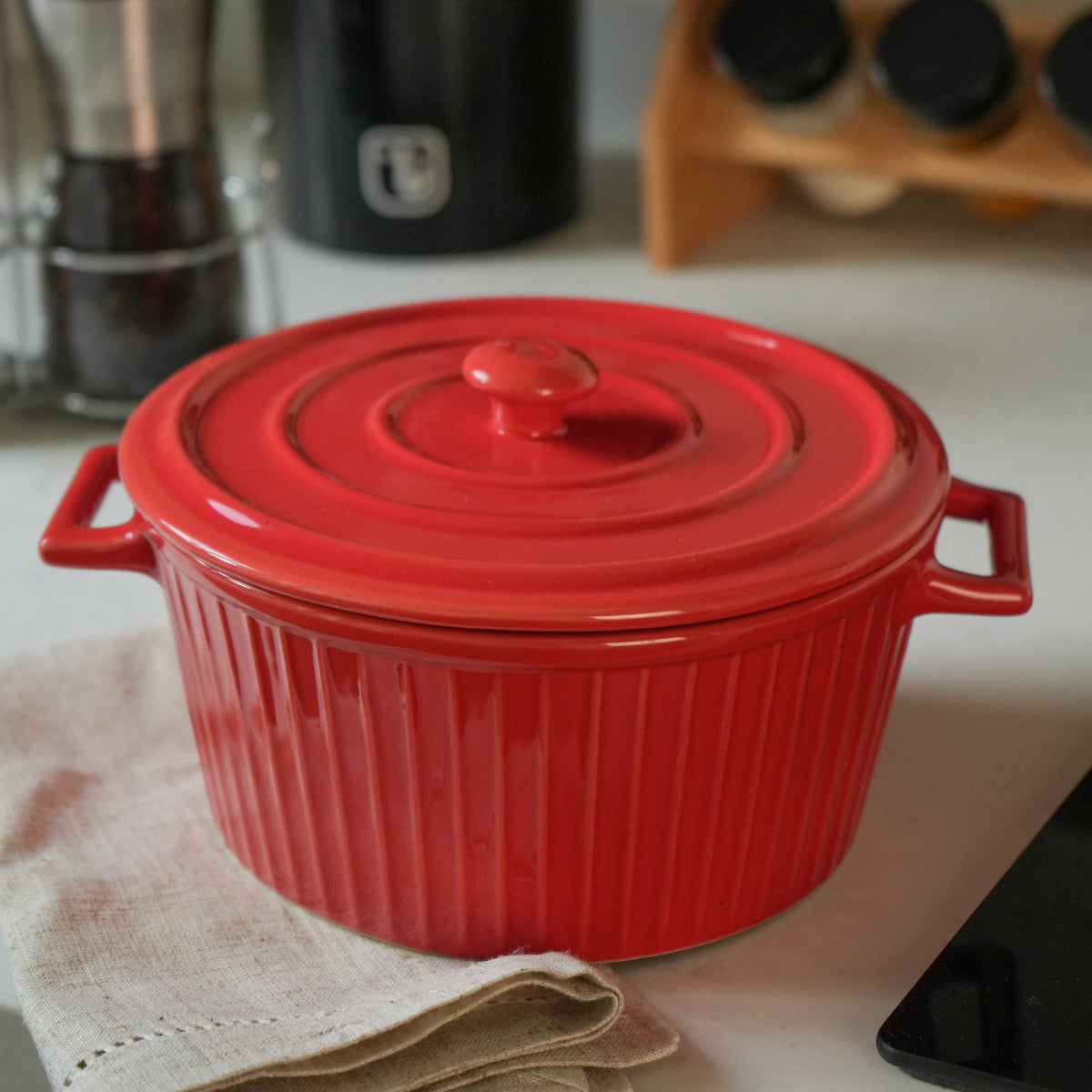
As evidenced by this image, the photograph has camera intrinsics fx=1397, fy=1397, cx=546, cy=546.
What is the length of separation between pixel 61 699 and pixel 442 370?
0.79ft

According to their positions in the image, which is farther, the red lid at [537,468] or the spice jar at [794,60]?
the spice jar at [794,60]

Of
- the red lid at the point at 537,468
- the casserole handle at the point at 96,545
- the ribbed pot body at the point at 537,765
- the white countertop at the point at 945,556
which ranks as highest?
the red lid at the point at 537,468

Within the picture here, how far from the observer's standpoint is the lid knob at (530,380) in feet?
1.57

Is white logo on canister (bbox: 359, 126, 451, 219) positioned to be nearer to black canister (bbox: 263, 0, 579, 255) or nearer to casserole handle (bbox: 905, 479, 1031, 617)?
black canister (bbox: 263, 0, 579, 255)

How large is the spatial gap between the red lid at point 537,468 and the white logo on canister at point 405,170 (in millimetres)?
500

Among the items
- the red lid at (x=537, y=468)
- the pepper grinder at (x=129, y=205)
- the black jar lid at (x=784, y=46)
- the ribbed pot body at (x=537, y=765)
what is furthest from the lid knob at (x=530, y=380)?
the black jar lid at (x=784, y=46)

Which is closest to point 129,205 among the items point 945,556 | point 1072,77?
point 945,556

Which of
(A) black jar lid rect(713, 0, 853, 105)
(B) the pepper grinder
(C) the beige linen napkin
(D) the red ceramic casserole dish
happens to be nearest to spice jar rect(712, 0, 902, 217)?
(A) black jar lid rect(713, 0, 853, 105)

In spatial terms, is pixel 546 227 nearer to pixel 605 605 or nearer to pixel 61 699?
pixel 61 699

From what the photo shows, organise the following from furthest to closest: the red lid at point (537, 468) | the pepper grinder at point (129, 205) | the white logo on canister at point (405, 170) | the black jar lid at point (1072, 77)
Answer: the white logo on canister at point (405, 170)
the black jar lid at point (1072, 77)
the pepper grinder at point (129, 205)
the red lid at point (537, 468)

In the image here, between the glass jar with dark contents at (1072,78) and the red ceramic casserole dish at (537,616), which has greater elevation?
the glass jar with dark contents at (1072,78)

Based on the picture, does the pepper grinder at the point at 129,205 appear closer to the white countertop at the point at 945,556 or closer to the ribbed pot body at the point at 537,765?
the white countertop at the point at 945,556

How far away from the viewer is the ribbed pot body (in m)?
0.42

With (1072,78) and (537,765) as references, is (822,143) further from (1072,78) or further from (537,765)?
(537,765)
